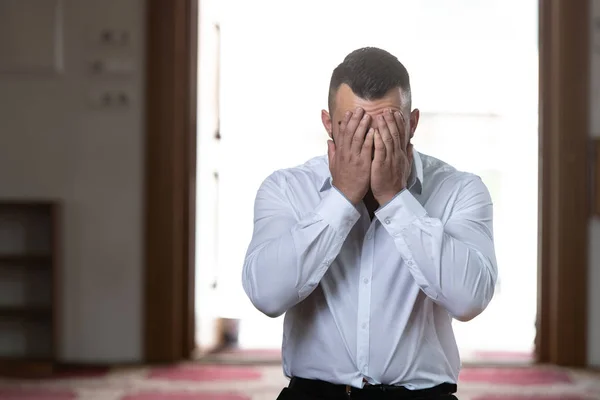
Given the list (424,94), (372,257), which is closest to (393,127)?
(372,257)

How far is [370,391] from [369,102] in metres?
0.51

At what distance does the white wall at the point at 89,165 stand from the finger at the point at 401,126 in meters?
2.62

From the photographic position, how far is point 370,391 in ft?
4.58

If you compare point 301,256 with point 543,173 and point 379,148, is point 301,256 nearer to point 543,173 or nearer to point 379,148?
point 379,148

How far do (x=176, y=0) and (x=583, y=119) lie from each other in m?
2.04

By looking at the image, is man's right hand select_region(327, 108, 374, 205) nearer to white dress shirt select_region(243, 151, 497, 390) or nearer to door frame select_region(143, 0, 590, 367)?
white dress shirt select_region(243, 151, 497, 390)

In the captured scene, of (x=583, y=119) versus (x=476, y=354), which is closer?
(x=583, y=119)

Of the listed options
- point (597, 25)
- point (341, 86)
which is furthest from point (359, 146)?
point (597, 25)

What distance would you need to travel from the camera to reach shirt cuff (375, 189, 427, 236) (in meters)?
1.36

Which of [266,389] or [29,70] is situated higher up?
[29,70]

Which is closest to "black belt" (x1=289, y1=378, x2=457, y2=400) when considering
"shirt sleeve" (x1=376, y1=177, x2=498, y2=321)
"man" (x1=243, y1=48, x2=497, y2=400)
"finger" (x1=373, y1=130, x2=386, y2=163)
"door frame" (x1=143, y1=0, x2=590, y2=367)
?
"man" (x1=243, y1=48, x2=497, y2=400)

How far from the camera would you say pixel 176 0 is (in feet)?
12.5

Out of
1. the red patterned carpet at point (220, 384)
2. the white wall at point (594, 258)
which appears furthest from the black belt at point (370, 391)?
the white wall at point (594, 258)

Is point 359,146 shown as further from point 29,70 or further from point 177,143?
point 29,70
